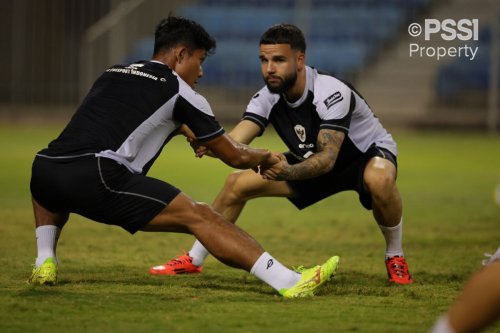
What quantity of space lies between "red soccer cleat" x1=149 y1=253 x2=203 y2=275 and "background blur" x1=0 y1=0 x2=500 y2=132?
17.8 m

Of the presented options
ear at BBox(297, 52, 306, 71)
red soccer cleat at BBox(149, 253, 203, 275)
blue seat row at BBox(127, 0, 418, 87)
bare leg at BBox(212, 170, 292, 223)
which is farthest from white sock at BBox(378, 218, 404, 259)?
blue seat row at BBox(127, 0, 418, 87)

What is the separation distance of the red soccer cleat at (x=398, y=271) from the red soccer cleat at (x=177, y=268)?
1.49 metres

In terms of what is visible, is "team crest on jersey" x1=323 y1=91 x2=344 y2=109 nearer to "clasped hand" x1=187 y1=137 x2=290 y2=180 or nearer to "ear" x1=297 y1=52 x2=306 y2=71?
"ear" x1=297 y1=52 x2=306 y2=71

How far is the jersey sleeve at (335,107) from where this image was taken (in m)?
6.68

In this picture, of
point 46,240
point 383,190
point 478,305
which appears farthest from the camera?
point 383,190

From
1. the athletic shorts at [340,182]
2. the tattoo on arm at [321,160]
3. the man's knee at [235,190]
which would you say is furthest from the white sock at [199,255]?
the tattoo on arm at [321,160]

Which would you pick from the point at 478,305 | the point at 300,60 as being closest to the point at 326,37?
the point at 300,60

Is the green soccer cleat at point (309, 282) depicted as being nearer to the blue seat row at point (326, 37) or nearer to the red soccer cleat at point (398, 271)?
the red soccer cleat at point (398, 271)

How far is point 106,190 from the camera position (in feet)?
19.1

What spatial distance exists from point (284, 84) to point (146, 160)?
127 cm

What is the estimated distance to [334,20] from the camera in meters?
25.8

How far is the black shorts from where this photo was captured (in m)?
5.82

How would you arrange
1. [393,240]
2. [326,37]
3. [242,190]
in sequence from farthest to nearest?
[326,37], [242,190], [393,240]

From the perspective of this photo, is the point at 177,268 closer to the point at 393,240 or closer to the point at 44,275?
the point at 44,275
